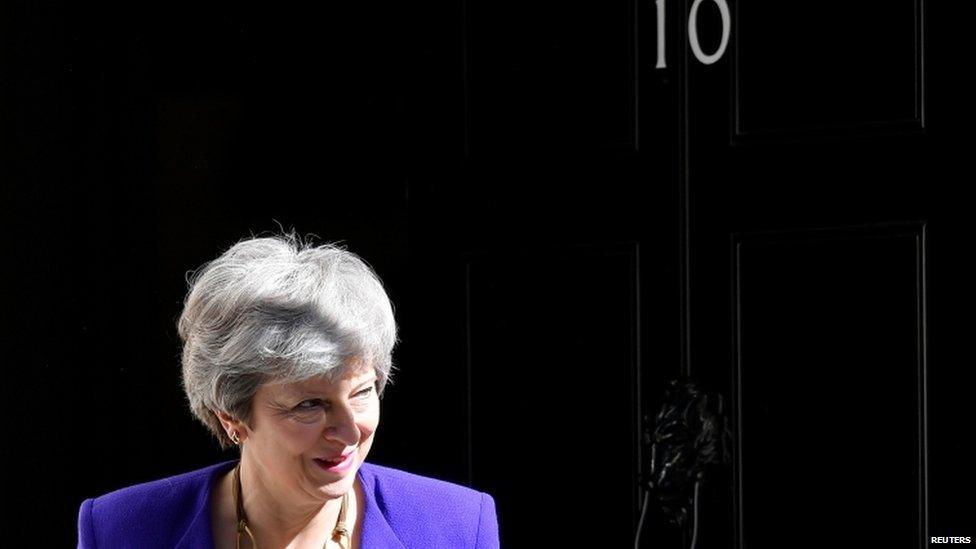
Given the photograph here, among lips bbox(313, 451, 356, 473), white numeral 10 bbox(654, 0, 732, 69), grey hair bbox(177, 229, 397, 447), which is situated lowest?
lips bbox(313, 451, 356, 473)

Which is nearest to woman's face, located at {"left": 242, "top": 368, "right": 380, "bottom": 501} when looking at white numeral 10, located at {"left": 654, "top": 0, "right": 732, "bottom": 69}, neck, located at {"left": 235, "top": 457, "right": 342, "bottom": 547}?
neck, located at {"left": 235, "top": 457, "right": 342, "bottom": 547}

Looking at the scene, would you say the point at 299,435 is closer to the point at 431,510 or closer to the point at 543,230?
the point at 431,510

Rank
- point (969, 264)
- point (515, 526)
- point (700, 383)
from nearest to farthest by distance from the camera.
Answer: point (969, 264) → point (700, 383) → point (515, 526)

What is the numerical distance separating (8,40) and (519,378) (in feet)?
4.76

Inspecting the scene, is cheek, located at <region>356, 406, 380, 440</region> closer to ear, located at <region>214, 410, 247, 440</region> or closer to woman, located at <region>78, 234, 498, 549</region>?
woman, located at <region>78, 234, 498, 549</region>

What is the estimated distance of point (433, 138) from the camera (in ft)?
13.7

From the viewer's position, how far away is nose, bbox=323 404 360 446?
2885 millimetres

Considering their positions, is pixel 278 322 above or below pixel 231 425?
above

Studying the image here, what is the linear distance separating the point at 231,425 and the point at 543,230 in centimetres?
120

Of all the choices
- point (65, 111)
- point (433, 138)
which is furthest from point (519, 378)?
point (65, 111)

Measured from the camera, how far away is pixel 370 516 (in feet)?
10.3

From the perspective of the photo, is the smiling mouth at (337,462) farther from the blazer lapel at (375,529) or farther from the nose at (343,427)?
the blazer lapel at (375,529)

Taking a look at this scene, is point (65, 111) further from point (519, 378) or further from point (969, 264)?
point (969, 264)

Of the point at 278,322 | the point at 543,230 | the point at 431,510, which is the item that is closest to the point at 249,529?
the point at 431,510
